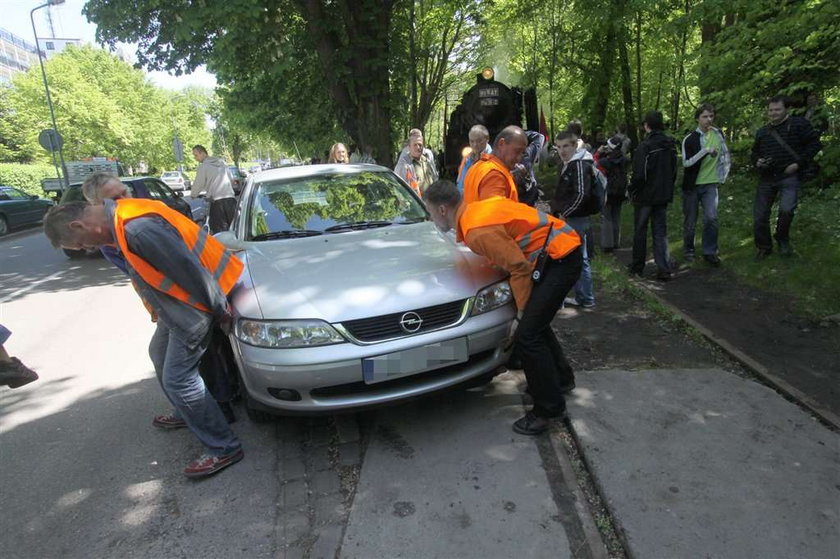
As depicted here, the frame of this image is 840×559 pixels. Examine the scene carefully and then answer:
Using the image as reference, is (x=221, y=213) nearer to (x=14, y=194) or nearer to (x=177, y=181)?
(x=14, y=194)

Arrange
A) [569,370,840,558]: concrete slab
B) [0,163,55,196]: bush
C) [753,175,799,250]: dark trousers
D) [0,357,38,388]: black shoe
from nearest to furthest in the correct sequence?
[569,370,840,558]: concrete slab
[0,357,38,388]: black shoe
[753,175,799,250]: dark trousers
[0,163,55,196]: bush

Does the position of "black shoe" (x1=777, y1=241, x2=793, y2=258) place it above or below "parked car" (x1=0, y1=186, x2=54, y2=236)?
below

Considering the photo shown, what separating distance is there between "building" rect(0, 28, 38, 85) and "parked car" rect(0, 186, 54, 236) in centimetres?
8796

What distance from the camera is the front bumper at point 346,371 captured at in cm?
272

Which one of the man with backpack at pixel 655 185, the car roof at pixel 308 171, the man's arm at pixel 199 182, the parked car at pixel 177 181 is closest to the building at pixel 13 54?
the parked car at pixel 177 181

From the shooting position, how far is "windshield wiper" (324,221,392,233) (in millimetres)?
3898

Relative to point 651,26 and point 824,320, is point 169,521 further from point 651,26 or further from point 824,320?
point 651,26

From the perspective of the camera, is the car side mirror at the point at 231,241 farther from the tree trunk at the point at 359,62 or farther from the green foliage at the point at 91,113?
the green foliage at the point at 91,113

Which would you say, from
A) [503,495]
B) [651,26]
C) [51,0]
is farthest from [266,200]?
[51,0]

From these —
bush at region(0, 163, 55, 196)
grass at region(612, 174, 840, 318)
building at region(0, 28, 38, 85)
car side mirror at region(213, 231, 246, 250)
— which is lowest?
grass at region(612, 174, 840, 318)

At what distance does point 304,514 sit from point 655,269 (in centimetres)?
517

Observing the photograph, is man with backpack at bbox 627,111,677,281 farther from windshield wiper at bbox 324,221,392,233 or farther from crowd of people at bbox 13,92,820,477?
windshield wiper at bbox 324,221,392,233

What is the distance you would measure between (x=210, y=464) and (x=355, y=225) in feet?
6.34

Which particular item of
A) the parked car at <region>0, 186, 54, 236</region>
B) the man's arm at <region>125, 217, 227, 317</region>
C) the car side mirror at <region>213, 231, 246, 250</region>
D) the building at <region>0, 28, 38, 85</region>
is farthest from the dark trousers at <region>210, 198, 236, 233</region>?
the building at <region>0, 28, 38, 85</region>
